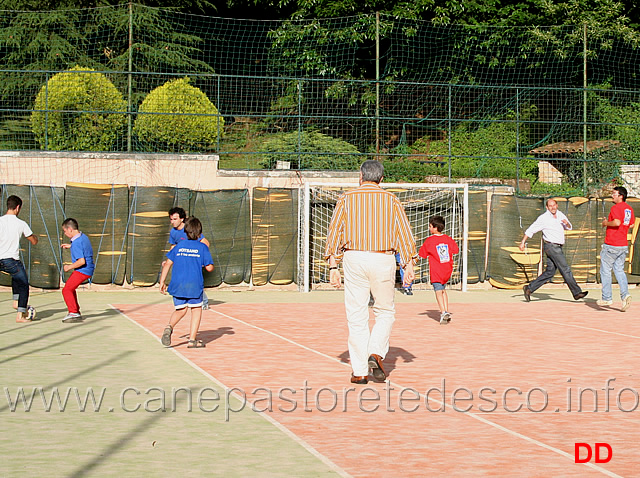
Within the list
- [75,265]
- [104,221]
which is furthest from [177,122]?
[75,265]

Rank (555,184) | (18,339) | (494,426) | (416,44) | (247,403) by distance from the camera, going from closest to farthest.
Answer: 1. (494,426)
2. (247,403)
3. (18,339)
4. (555,184)
5. (416,44)

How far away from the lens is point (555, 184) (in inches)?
1038

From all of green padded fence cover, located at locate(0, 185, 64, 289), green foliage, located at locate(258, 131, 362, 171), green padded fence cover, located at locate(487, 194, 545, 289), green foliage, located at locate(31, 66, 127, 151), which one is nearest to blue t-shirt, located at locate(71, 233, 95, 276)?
green padded fence cover, located at locate(0, 185, 64, 289)

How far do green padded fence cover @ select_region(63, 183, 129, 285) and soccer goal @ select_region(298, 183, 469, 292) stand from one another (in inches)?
161

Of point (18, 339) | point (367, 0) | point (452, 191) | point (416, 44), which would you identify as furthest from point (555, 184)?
point (18, 339)

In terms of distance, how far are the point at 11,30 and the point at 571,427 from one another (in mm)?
29293

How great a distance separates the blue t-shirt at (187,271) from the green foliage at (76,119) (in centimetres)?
1313

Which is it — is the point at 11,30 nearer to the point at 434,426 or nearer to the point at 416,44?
the point at 416,44

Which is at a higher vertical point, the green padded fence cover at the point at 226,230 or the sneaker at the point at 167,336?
the green padded fence cover at the point at 226,230

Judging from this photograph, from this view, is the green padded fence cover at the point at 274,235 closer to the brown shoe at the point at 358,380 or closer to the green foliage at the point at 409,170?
the green foliage at the point at 409,170

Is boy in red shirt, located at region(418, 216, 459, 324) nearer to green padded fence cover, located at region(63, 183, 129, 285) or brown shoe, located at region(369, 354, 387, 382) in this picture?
brown shoe, located at region(369, 354, 387, 382)

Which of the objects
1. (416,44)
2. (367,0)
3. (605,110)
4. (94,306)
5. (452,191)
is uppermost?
(367,0)

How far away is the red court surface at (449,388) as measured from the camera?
21.2 feet

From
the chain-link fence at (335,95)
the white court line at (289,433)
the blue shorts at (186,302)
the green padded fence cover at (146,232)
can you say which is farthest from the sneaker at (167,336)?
the green padded fence cover at (146,232)
